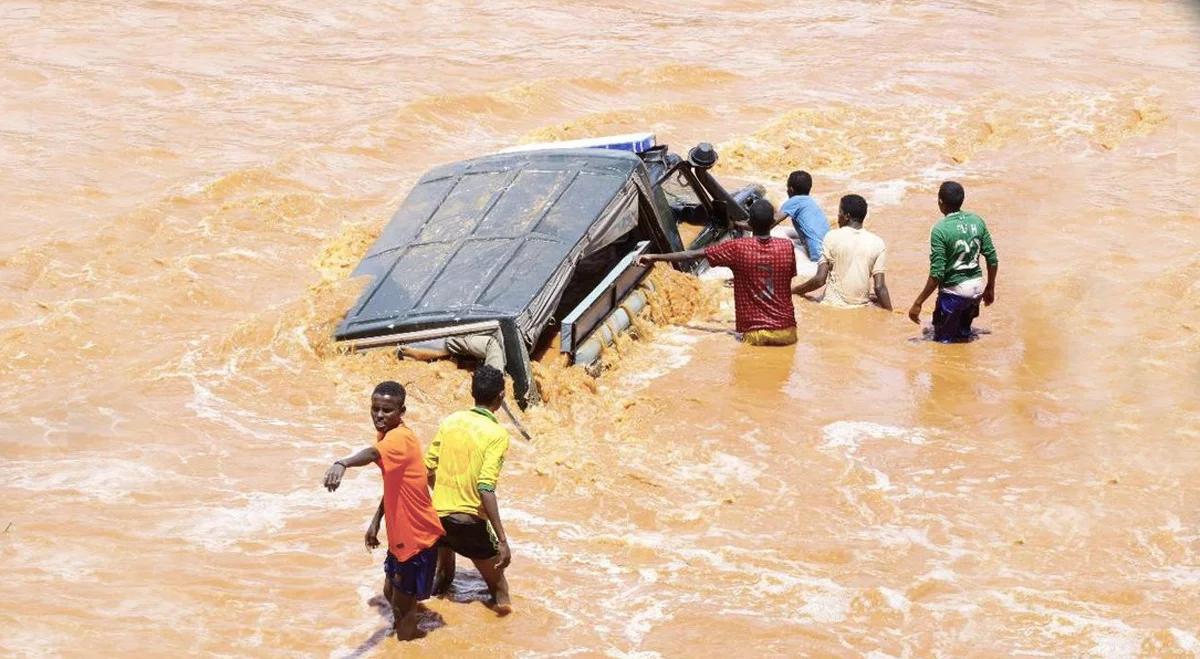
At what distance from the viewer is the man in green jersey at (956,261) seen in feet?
32.2

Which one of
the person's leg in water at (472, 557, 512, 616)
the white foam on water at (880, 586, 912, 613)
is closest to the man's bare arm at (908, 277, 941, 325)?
the white foam on water at (880, 586, 912, 613)

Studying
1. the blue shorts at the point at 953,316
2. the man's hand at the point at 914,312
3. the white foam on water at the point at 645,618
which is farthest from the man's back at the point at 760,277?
the white foam on water at the point at 645,618

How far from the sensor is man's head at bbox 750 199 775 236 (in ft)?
31.6

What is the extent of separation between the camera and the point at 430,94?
18.5 meters

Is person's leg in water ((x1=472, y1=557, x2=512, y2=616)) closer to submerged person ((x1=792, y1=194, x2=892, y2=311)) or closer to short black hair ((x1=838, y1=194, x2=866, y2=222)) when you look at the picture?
submerged person ((x1=792, y1=194, x2=892, y2=311))

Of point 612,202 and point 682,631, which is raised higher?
point 612,202

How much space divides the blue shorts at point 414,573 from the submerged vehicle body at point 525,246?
263cm

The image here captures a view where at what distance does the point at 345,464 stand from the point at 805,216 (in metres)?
6.86

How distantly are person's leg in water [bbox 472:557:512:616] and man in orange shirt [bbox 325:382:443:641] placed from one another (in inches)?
10.5

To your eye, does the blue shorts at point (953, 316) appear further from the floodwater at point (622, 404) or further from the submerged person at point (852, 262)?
the submerged person at point (852, 262)

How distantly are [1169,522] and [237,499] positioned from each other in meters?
4.95

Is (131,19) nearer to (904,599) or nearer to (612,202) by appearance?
(612,202)

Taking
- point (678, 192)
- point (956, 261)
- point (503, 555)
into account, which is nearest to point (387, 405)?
point (503, 555)

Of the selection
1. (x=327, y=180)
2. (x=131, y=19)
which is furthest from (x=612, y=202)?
(x=131, y=19)
